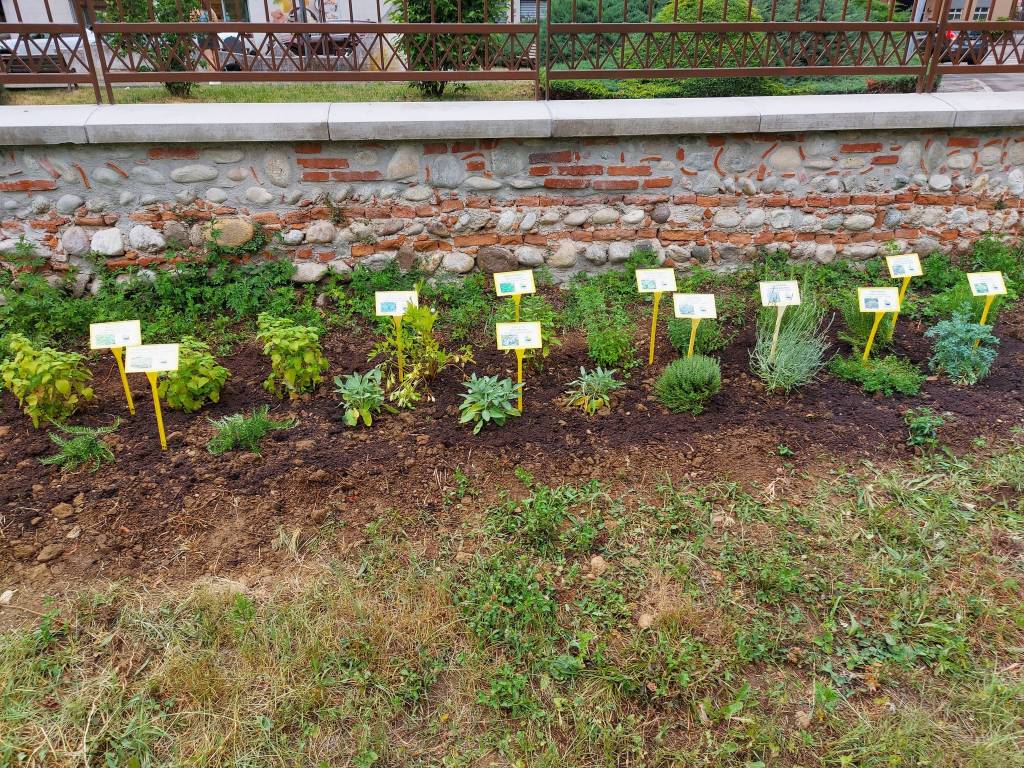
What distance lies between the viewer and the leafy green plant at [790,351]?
155 inches

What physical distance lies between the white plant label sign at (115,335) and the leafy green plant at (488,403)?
1643 mm

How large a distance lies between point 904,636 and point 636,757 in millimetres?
1161

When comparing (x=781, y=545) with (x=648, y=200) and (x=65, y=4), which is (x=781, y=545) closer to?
(x=648, y=200)

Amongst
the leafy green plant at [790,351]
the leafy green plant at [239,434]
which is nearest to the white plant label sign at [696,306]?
the leafy green plant at [790,351]

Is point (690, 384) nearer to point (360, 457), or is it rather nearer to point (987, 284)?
point (360, 457)

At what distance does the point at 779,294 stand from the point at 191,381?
10.2 ft

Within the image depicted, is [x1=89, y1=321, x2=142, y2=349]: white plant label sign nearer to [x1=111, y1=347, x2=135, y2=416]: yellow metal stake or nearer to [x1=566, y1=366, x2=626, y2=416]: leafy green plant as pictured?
[x1=111, y1=347, x2=135, y2=416]: yellow metal stake

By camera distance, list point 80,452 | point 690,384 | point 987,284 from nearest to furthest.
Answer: point 80,452 → point 690,384 → point 987,284

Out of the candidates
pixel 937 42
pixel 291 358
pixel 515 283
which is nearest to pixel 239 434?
pixel 291 358

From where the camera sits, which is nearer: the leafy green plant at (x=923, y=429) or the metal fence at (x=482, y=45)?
the leafy green plant at (x=923, y=429)

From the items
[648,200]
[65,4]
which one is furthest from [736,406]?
[65,4]

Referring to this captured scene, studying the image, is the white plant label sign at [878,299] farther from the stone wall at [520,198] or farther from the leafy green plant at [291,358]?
the leafy green plant at [291,358]

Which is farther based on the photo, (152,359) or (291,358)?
(291,358)

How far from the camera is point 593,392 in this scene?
3.91 m
